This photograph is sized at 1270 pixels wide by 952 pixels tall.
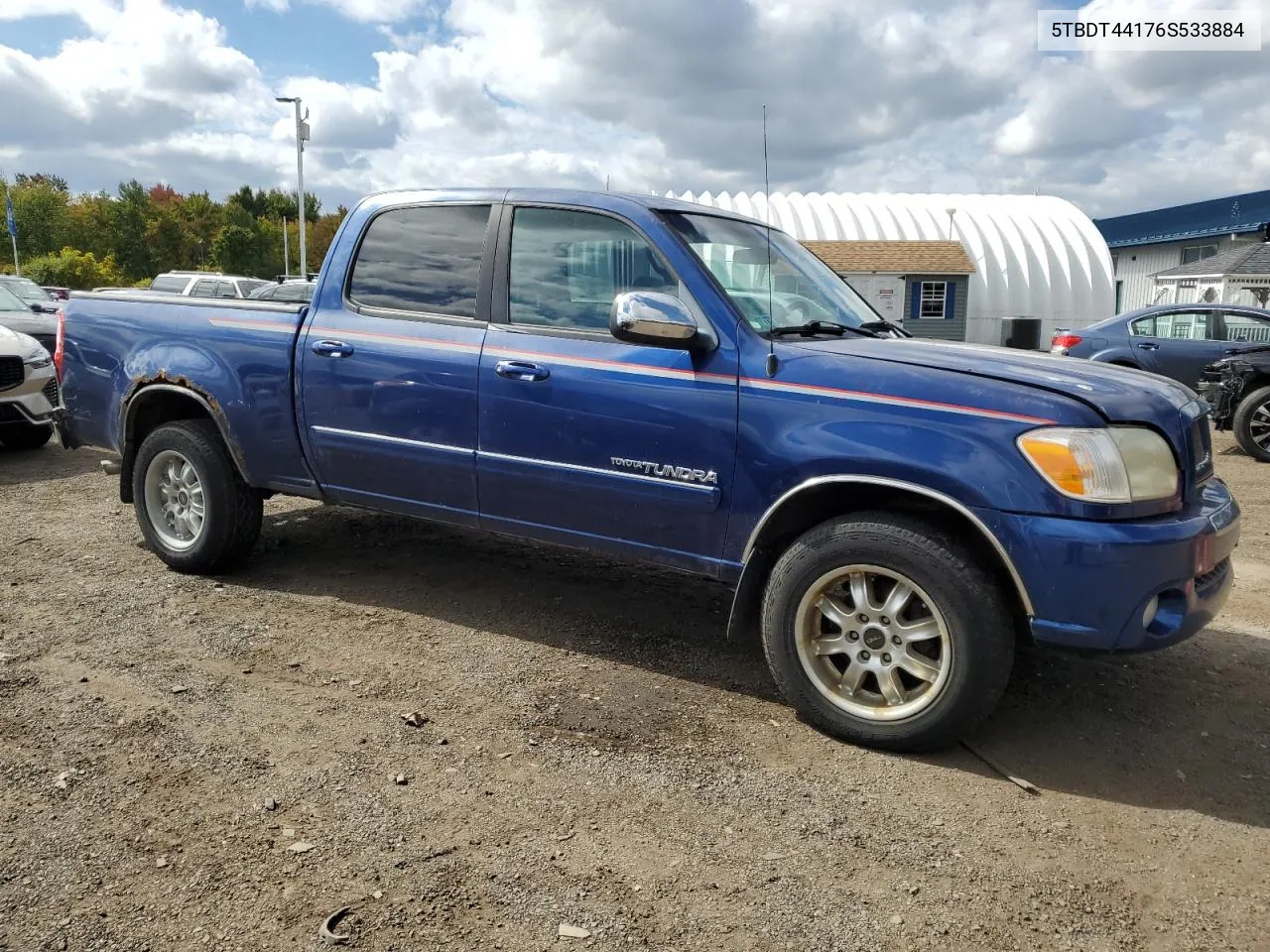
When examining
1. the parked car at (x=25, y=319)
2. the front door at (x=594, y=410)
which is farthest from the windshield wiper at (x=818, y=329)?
the parked car at (x=25, y=319)

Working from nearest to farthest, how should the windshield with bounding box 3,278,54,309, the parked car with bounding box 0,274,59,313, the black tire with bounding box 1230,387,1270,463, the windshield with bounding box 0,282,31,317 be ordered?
the black tire with bounding box 1230,387,1270,463 < the windshield with bounding box 0,282,31,317 < the parked car with bounding box 0,274,59,313 < the windshield with bounding box 3,278,54,309

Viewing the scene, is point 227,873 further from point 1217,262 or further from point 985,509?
point 1217,262

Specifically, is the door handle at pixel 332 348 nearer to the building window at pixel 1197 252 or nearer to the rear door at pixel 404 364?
the rear door at pixel 404 364

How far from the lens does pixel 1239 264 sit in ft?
73.9

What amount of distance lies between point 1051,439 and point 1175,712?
1505 mm

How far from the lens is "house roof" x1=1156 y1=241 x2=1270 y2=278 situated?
21953 millimetres

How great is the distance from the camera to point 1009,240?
110 ft

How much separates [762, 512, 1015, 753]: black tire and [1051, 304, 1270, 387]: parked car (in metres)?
9.72

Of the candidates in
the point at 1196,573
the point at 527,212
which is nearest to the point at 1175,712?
the point at 1196,573

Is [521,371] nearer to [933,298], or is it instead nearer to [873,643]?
[873,643]

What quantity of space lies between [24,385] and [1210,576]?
923 cm

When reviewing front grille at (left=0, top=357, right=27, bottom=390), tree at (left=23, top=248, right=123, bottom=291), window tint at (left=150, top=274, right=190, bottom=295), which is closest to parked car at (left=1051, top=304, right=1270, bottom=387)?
front grille at (left=0, top=357, right=27, bottom=390)

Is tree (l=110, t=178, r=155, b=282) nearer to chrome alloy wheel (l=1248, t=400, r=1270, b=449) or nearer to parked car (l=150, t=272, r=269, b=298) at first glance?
parked car (l=150, t=272, r=269, b=298)

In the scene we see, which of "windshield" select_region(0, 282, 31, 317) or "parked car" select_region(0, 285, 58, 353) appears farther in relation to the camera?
"windshield" select_region(0, 282, 31, 317)
